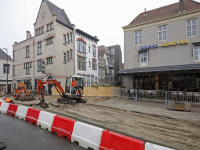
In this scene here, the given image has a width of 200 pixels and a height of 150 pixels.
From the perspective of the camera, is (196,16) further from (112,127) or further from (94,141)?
(94,141)

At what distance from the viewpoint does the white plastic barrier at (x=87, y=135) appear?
403 cm

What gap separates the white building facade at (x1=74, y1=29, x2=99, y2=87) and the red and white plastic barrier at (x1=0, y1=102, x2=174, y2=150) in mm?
18649

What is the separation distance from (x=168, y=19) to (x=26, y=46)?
25.6 m

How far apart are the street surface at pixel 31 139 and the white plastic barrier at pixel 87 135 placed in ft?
0.74

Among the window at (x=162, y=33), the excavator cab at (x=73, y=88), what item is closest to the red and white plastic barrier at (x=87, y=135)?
the excavator cab at (x=73, y=88)

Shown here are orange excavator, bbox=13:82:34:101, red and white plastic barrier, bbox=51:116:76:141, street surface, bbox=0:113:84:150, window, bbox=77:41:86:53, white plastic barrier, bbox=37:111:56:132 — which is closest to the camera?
street surface, bbox=0:113:84:150

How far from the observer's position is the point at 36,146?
4.28 metres

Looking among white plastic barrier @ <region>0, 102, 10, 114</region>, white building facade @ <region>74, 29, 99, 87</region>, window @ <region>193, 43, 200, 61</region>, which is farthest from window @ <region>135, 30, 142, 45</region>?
white plastic barrier @ <region>0, 102, 10, 114</region>

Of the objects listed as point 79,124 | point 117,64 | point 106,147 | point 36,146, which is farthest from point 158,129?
point 117,64

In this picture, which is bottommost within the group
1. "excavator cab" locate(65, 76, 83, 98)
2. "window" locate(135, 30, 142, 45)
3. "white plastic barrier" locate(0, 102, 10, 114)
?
"white plastic barrier" locate(0, 102, 10, 114)

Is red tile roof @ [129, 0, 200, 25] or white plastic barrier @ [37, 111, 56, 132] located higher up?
red tile roof @ [129, 0, 200, 25]

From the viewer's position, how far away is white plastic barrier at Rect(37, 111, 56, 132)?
18.3 feet

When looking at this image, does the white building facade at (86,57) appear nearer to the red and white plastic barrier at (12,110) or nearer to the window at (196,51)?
the window at (196,51)

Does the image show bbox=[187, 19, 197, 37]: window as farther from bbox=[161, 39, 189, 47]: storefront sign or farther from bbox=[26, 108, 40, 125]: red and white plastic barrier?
bbox=[26, 108, 40, 125]: red and white plastic barrier
